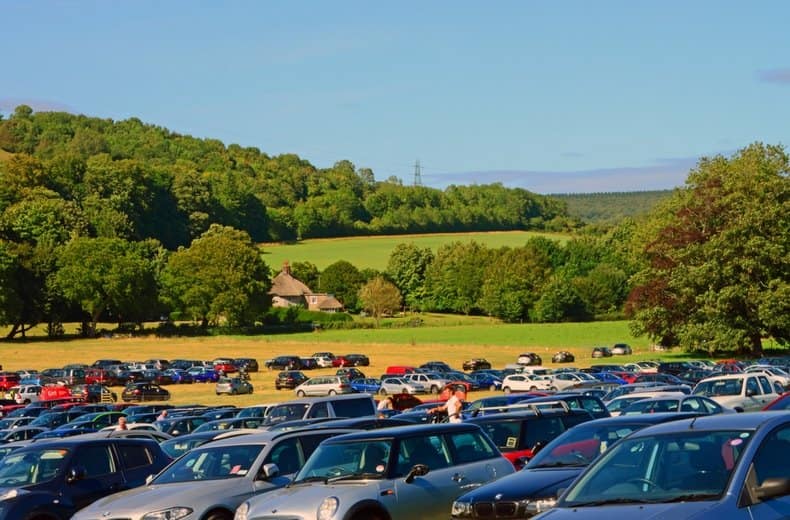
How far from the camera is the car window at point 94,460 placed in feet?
54.0

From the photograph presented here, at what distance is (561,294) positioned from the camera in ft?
451

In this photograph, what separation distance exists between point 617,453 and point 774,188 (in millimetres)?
72453

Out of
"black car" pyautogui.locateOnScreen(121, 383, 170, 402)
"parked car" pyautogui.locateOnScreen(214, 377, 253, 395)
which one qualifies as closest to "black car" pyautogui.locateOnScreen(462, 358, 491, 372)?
"parked car" pyautogui.locateOnScreen(214, 377, 253, 395)

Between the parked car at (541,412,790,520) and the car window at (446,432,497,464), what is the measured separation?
16.4 feet

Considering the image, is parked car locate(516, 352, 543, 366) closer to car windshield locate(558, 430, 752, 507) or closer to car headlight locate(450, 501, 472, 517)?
car headlight locate(450, 501, 472, 517)

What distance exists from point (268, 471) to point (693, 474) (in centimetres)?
684

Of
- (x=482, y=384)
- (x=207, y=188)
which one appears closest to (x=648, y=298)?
(x=482, y=384)

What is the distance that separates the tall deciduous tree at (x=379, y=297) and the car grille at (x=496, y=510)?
432 ft

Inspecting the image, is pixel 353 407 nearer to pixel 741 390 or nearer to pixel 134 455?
pixel 134 455

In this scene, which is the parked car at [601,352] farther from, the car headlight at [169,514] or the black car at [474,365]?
the car headlight at [169,514]

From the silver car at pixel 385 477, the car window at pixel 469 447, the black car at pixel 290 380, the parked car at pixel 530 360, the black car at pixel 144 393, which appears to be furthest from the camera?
the parked car at pixel 530 360

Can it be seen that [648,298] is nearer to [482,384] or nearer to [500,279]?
[482,384]

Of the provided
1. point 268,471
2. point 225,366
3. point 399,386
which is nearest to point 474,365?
point 225,366

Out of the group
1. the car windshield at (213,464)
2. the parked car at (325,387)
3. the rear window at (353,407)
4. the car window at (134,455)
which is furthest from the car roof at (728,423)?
the parked car at (325,387)
